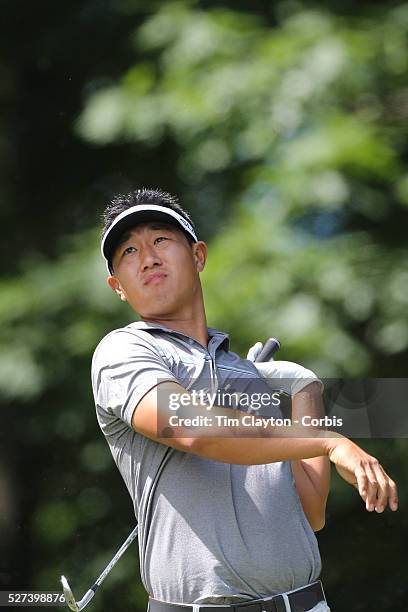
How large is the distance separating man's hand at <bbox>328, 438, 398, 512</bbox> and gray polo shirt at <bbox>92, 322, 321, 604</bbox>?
13cm

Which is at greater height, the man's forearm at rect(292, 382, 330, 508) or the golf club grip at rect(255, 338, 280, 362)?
the golf club grip at rect(255, 338, 280, 362)

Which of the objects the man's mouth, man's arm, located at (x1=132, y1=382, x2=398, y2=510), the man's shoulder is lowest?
man's arm, located at (x1=132, y1=382, x2=398, y2=510)

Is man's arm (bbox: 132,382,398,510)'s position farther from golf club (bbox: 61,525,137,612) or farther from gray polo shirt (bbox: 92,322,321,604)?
golf club (bbox: 61,525,137,612)

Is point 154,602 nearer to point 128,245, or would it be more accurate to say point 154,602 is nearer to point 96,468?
point 128,245

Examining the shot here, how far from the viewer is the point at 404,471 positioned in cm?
185

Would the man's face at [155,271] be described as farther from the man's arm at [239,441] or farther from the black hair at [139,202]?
the man's arm at [239,441]

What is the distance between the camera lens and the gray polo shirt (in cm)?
91

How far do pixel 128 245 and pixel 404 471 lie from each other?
3.21 feet

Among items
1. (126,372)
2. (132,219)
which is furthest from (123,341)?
(132,219)

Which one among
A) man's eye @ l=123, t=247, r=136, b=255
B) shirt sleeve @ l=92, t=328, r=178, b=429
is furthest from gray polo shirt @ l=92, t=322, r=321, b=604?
man's eye @ l=123, t=247, r=136, b=255

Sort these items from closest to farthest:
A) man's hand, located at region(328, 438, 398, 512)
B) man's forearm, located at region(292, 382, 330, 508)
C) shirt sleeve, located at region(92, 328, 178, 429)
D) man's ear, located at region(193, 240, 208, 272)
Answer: man's hand, located at region(328, 438, 398, 512)
shirt sleeve, located at region(92, 328, 178, 429)
man's forearm, located at region(292, 382, 330, 508)
man's ear, located at region(193, 240, 208, 272)

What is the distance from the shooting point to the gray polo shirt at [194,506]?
91cm

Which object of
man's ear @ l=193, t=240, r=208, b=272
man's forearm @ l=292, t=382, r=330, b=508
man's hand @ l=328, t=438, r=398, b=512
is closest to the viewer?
man's hand @ l=328, t=438, r=398, b=512

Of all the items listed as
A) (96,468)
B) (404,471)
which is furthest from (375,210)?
→ (96,468)
